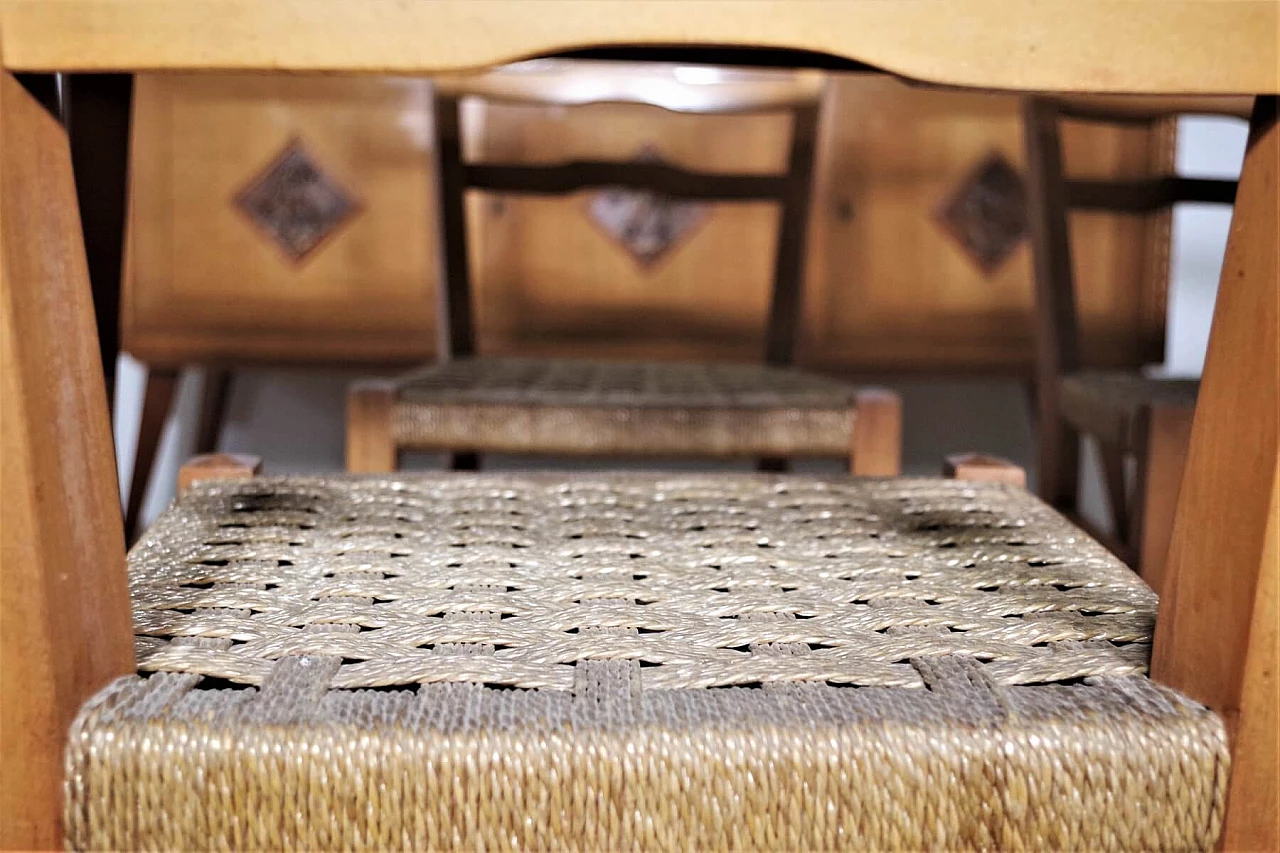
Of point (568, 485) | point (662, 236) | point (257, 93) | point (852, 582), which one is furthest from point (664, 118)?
point (852, 582)

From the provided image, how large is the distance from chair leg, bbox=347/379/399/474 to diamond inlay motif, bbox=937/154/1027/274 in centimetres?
99

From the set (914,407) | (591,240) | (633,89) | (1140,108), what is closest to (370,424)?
(633,89)

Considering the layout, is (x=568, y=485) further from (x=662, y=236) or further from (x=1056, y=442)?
(x=662, y=236)

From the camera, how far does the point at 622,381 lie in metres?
1.13

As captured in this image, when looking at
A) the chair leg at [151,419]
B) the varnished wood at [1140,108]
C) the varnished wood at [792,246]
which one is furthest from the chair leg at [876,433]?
the chair leg at [151,419]

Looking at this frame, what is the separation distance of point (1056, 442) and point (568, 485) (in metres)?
0.87

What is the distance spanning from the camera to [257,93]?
1562 millimetres

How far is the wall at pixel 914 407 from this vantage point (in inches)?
81.9

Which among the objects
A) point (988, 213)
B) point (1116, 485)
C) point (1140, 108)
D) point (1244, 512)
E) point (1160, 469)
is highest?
point (1140, 108)

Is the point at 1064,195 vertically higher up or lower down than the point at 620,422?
higher up

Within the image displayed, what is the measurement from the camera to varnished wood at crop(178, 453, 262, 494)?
0.69 metres

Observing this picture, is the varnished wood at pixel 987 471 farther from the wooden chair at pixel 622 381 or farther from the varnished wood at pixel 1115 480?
the varnished wood at pixel 1115 480

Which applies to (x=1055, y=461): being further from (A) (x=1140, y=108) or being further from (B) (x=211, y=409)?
(B) (x=211, y=409)

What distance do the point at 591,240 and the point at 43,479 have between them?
52.1 inches
